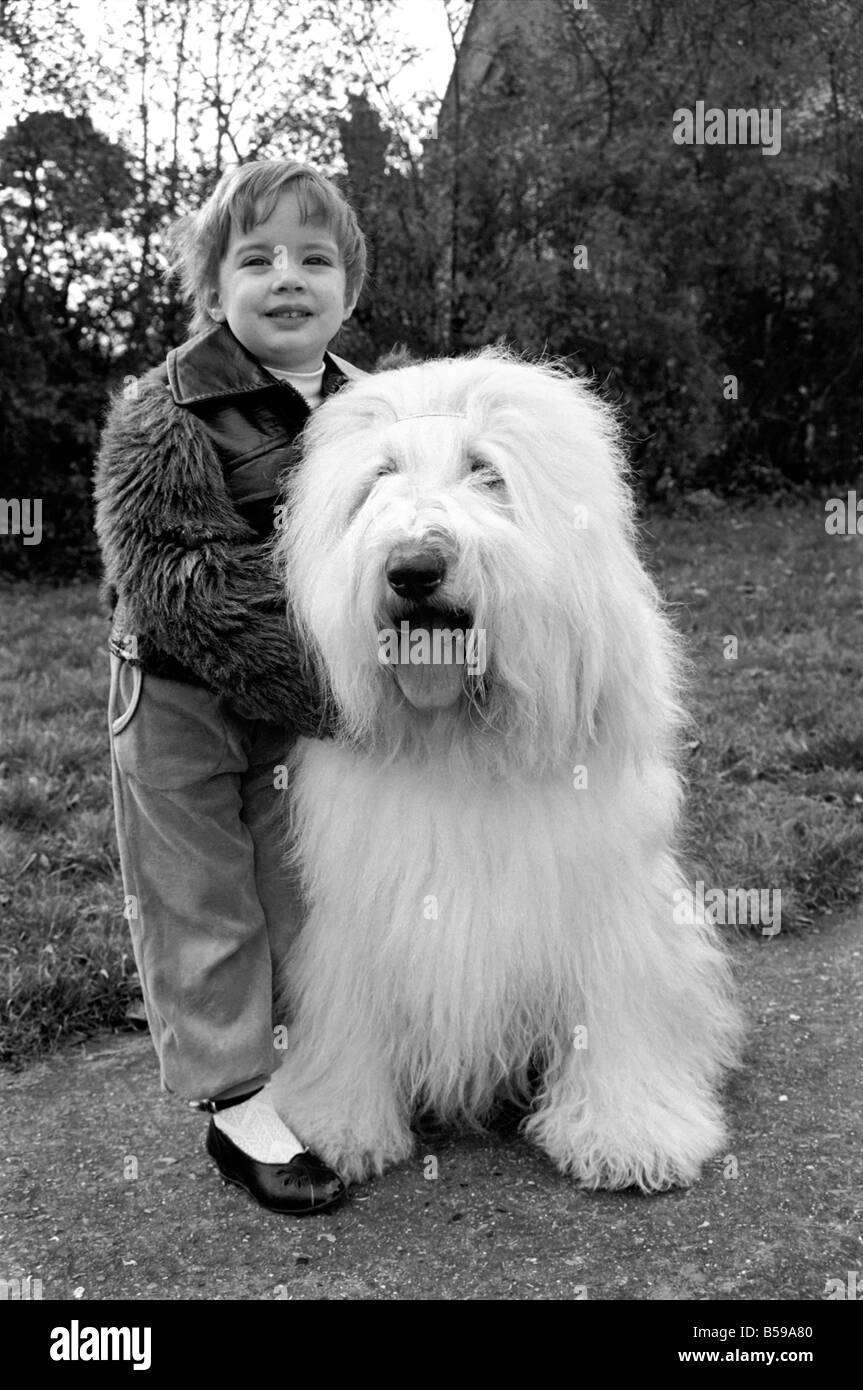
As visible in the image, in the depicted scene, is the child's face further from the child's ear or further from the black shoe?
the black shoe

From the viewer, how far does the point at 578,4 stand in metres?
10.7

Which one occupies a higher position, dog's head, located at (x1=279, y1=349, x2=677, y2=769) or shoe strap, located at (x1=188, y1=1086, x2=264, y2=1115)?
dog's head, located at (x1=279, y1=349, x2=677, y2=769)

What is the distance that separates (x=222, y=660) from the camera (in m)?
2.52

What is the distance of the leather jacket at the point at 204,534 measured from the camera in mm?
2514

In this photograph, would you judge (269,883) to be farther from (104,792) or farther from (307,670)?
(104,792)

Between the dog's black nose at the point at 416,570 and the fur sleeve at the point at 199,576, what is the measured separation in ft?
1.43

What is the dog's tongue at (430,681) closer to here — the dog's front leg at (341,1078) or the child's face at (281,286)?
the dog's front leg at (341,1078)

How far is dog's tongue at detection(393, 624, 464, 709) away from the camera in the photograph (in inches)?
90.4

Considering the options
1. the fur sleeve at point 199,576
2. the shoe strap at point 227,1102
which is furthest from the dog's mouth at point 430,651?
the shoe strap at point 227,1102

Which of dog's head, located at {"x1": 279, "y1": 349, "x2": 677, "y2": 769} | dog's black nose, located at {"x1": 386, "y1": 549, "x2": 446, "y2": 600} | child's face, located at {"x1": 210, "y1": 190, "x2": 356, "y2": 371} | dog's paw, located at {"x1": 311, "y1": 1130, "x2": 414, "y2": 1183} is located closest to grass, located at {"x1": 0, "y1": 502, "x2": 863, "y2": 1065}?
dog's paw, located at {"x1": 311, "y1": 1130, "x2": 414, "y2": 1183}

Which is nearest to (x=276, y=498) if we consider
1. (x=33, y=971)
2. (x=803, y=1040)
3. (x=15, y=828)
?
(x=33, y=971)

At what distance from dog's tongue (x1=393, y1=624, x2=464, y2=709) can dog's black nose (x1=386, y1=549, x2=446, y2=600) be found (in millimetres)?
169

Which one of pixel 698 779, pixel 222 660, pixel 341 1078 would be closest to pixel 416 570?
pixel 222 660

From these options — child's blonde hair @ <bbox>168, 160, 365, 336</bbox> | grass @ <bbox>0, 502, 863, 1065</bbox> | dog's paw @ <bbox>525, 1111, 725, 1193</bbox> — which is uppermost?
child's blonde hair @ <bbox>168, 160, 365, 336</bbox>
